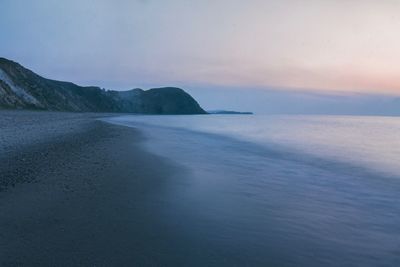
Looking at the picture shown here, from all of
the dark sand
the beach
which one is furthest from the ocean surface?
the dark sand

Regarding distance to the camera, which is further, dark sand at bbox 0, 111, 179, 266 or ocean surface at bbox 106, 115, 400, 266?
ocean surface at bbox 106, 115, 400, 266

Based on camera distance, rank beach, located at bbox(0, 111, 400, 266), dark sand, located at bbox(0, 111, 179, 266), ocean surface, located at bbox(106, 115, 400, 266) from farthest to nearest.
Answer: ocean surface, located at bbox(106, 115, 400, 266) < beach, located at bbox(0, 111, 400, 266) < dark sand, located at bbox(0, 111, 179, 266)

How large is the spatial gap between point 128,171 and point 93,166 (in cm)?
151

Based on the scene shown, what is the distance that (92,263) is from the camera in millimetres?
6137

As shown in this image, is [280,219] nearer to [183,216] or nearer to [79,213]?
[183,216]

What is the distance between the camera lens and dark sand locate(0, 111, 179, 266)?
6441 mm

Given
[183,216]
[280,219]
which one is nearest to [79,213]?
[183,216]

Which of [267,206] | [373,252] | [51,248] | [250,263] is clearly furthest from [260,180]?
[51,248]

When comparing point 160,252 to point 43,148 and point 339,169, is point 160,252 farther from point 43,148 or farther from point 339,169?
point 339,169

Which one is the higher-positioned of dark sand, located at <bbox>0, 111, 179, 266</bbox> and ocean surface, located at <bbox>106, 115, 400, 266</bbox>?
dark sand, located at <bbox>0, 111, 179, 266</bbox>

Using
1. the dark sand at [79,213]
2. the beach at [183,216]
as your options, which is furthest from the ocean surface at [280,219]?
the dark sand at [79,213]

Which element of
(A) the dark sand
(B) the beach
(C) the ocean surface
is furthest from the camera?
(C) the ocean surface

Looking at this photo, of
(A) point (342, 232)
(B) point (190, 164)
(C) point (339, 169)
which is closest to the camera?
(A) point (342, 232)

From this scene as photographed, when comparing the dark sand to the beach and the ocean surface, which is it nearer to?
the beach
